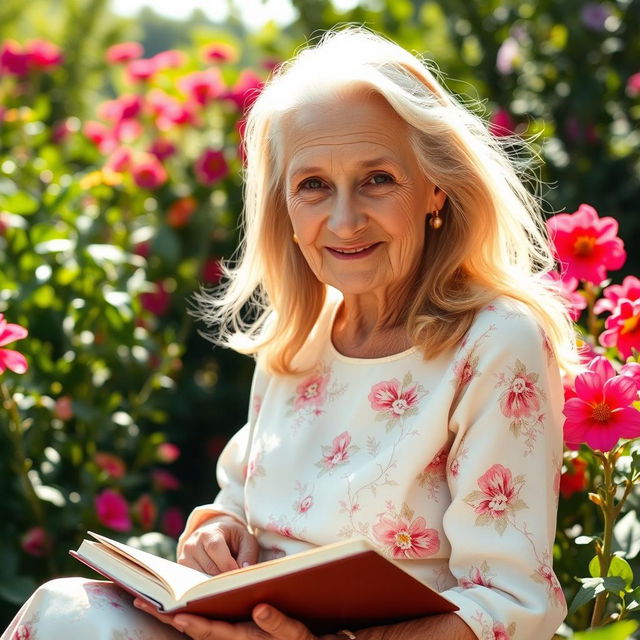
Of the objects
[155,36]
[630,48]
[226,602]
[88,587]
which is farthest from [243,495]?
[155,36]

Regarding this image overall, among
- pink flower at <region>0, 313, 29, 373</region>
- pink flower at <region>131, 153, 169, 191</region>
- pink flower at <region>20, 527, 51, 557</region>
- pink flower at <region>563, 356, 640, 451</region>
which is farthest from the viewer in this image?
pink flower at <region>131, 153, 169, 191</region>

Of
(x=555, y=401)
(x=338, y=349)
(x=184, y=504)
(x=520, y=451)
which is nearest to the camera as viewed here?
(x=520, y=451)

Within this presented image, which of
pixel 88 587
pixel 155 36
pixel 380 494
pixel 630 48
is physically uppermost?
pixel 155 36

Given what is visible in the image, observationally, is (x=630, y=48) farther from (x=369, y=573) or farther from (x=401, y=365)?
(x=369, y=573)

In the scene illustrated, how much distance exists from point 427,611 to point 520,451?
332mm

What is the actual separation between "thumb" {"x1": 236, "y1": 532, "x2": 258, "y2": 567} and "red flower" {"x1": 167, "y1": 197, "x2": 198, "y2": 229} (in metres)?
2.27

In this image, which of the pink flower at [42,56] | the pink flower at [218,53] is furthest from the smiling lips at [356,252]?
the pink flower at [42,56]

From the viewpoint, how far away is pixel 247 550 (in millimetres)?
2400

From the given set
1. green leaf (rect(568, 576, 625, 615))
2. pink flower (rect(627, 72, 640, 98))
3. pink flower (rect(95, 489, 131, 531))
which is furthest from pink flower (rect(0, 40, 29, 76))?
green leaf (rect(568, 576, 625, 615))

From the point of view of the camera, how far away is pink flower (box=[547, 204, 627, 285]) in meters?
2.57

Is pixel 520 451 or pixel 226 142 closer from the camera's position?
pixel 520 451

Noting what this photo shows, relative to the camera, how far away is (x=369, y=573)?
171 cm

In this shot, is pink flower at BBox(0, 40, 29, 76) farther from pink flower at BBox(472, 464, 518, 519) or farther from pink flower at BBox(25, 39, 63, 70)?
pink flower at BBox(472, 464, 518, 519)

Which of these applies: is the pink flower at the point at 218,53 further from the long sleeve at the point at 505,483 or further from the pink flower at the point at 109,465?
→ the long sleeve at the point at 505,483
